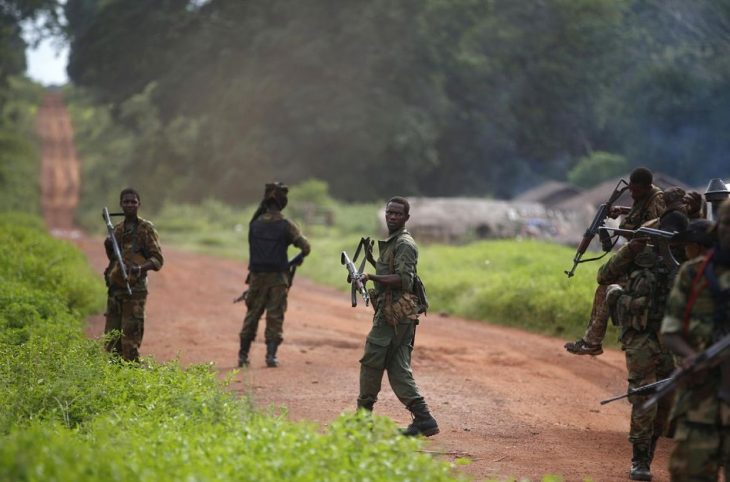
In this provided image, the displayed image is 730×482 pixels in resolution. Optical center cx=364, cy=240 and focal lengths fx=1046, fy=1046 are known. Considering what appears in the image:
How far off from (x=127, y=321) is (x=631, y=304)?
4607 millimetres

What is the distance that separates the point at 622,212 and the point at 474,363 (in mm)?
4083

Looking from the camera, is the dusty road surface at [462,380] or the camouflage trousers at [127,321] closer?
the dusty road surface at [462,380]

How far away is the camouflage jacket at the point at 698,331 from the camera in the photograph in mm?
5246

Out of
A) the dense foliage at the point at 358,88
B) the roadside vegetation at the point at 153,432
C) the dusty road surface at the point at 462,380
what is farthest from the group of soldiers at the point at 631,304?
the dense foliage at the point at 358,88

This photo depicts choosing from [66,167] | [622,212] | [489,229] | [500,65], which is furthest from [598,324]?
[66,167]

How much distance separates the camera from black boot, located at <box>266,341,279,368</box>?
37.6 ft

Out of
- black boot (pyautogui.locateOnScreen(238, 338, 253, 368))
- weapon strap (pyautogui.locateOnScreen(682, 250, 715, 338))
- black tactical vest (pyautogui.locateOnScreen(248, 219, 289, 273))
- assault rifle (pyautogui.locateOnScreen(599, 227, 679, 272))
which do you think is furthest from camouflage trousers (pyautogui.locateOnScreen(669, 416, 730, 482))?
black boot (pyautogui.locateOnScreen(238, 338, 253, 368))

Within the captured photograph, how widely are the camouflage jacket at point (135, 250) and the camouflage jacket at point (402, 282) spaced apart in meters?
2.78

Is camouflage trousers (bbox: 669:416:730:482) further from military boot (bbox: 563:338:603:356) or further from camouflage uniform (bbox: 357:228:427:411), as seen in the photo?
military boot (bbox: 563:338:603:356)

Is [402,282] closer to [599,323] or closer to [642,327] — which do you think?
[642,327]

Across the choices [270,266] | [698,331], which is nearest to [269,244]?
[270,266]

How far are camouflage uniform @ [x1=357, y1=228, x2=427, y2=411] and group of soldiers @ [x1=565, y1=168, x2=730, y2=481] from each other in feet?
Answer: 4.76

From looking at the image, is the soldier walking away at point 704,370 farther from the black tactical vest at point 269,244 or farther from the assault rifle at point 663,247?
the black tactical vest at point 269,244

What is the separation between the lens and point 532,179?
46.4 meters
